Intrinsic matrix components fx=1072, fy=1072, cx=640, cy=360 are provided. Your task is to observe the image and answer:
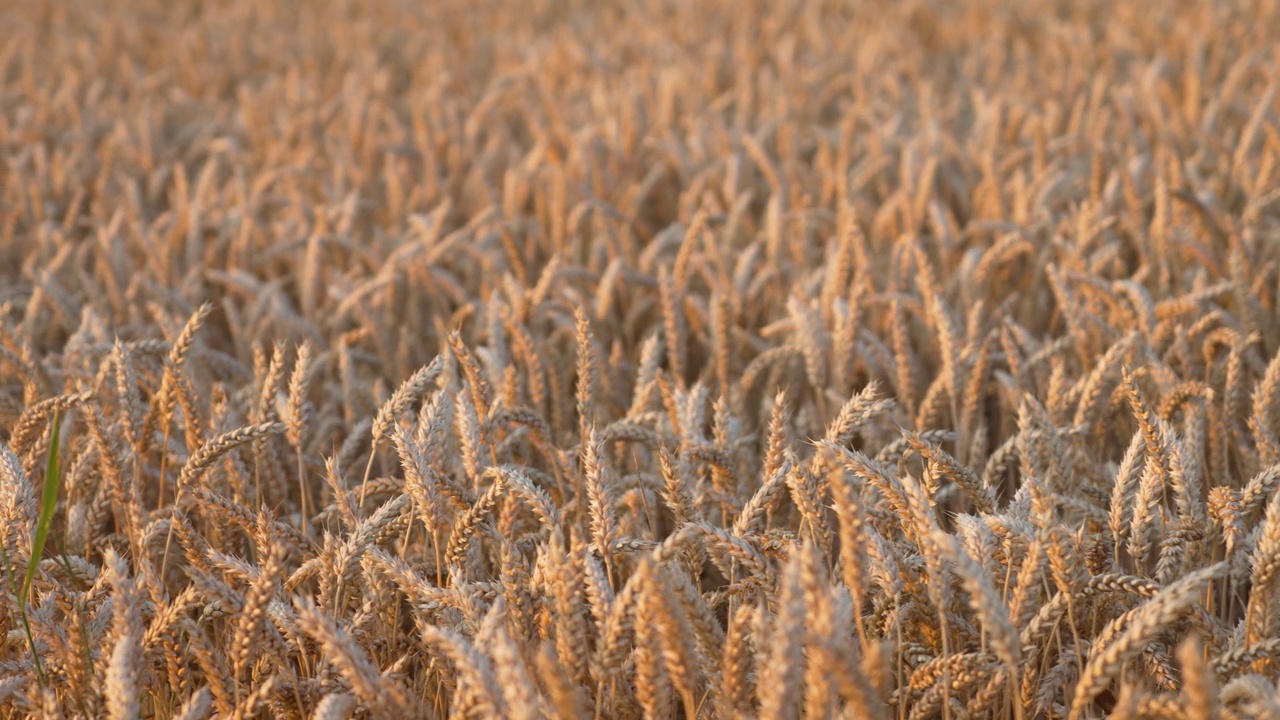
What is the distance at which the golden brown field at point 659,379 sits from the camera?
1341 mm

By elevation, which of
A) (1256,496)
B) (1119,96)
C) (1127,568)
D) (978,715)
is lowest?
(1127,568)

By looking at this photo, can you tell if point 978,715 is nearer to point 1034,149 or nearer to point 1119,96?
point 1034,149

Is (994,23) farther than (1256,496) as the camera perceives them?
Yes

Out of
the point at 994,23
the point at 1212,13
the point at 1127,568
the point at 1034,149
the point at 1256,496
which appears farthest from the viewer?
the point at 994,23

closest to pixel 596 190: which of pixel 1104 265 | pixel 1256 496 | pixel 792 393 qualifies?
pixel 792 393

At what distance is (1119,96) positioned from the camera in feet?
12.6

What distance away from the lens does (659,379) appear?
194cm

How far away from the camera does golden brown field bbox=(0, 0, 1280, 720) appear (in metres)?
1.34

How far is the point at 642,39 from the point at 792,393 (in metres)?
3.89

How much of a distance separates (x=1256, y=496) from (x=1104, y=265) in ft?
4.67

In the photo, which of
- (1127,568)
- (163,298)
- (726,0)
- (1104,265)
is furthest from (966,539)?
(726,0)

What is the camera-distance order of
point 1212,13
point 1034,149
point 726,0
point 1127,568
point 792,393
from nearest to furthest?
point 1127,568 → point 792,393 → point 1034,149 → point 1212,13 → point 726,0

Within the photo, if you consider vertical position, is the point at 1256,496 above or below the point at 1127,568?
above

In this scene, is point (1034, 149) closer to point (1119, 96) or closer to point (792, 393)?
point (1119, 96)
